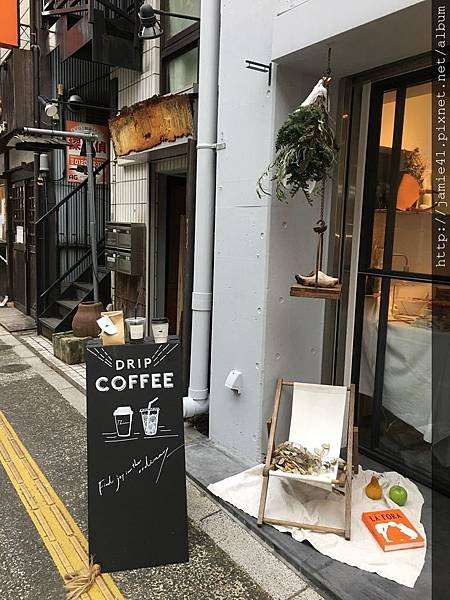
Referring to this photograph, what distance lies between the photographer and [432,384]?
340 centimetres

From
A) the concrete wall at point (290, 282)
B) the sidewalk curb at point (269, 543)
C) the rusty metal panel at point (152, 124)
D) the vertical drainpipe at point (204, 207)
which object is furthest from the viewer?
the rusty metal panel at point (152, 124)

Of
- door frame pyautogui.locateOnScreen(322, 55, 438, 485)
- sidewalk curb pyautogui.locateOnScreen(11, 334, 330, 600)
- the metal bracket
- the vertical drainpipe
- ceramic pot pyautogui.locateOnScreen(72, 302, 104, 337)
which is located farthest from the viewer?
ceramic pot pyautogui.locateOnScreen(72, 302, 104, 337)

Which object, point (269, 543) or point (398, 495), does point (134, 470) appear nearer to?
point (269, 543)

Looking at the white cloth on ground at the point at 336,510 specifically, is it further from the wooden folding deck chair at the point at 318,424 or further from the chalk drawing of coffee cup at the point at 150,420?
the chalk drawing of coffee cup at the point at 150,420

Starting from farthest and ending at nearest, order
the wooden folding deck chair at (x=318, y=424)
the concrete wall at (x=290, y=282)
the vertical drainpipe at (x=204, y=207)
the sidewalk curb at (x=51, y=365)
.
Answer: the sidewalk curb at (x=51, y=365), the vertical drainpipe at (x=204, y=207), the concrete wall at (x=290, y=282), the wooden folding deck chair at (x=318, y=424)

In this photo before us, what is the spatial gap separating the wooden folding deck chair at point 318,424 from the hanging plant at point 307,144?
1.39 m

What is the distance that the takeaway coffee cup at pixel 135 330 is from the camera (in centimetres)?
279

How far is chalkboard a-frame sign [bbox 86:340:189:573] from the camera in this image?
264 centimetres

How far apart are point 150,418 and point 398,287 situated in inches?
79.9

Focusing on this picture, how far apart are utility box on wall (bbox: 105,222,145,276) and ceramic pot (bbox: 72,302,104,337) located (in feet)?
2.07

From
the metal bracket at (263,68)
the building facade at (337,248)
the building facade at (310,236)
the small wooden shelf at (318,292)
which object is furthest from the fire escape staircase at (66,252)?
the small wooden shelf at (318,292)

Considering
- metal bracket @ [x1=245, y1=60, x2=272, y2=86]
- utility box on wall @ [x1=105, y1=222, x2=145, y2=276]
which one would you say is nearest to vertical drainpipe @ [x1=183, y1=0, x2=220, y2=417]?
metal bracket @ [x1=245, y1=60, x2=272, y2=86]

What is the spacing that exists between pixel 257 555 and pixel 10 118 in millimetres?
6709

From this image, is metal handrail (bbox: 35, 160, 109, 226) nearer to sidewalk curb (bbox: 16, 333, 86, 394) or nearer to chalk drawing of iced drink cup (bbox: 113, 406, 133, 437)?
sidewalk curb (bbox: 16, 333, 86, 394)
